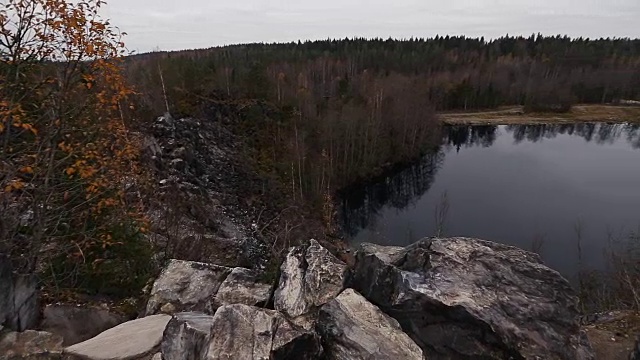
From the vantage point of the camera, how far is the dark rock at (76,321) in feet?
23.1

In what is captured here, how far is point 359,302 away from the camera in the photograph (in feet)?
19.1

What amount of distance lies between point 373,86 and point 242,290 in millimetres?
52298

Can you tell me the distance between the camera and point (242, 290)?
6.79 metres

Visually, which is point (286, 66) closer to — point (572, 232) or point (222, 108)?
point (222, 108)

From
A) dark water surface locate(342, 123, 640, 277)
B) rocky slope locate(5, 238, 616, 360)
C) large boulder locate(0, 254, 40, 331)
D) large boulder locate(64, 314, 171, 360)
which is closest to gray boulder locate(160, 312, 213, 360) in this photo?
rocky slope locate(5, 238, 616, 360)

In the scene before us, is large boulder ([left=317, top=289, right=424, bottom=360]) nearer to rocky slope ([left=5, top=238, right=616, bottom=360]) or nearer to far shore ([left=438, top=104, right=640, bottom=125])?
rocky slope ([left=5, top=238, right=616, bottom=360])

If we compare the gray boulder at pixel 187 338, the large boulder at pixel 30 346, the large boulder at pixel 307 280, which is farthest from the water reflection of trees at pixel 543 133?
the large boulder at pixel 30 346

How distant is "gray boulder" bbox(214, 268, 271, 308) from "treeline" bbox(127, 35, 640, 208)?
1119 inches

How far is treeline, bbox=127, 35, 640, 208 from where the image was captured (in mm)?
41844

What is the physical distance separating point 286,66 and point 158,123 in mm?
39471

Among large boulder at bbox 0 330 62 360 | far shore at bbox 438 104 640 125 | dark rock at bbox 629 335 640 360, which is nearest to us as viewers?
large boulder at bbox 0 330 62 360

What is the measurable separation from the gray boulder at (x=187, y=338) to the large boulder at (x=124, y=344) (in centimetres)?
46

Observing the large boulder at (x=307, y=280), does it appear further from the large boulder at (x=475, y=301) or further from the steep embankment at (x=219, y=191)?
the steep embankment at (x=219, y=191)

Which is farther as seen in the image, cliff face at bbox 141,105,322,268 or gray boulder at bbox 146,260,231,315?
cliff face at bbox 141,105,322,268
